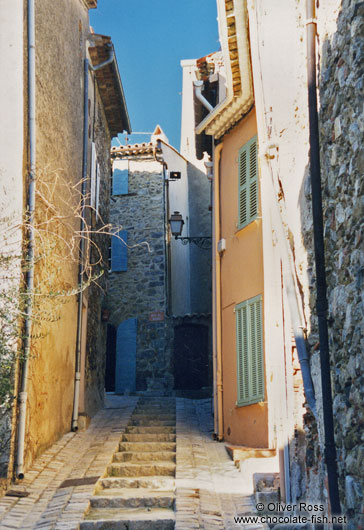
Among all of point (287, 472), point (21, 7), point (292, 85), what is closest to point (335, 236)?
point (292, 85)

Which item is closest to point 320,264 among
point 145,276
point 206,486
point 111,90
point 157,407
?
point 206,486

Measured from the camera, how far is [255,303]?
9.34 meters

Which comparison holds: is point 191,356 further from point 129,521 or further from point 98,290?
point 129,521

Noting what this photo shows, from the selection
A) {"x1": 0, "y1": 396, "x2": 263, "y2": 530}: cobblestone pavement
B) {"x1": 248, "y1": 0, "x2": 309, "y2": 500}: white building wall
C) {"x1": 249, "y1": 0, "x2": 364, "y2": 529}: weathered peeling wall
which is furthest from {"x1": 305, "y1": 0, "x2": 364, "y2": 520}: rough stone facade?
{"x1": 0, "y1": 396, "x2": 263, "y2": 530}: cobblestone pavement

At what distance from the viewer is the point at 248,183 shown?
32.7 ft

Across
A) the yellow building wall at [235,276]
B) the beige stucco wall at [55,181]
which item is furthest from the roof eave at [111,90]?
the yellow building wall at [235,276]

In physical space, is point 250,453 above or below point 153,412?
below

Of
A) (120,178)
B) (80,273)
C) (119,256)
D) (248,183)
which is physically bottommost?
(80,273)

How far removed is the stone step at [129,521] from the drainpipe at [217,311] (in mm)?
3735

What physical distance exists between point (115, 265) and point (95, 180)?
6438mm

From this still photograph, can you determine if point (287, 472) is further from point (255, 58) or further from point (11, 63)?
point (11, 63)

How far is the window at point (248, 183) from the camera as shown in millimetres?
9703

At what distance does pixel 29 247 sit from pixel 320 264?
161 inches

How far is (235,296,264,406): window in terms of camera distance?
906cm
